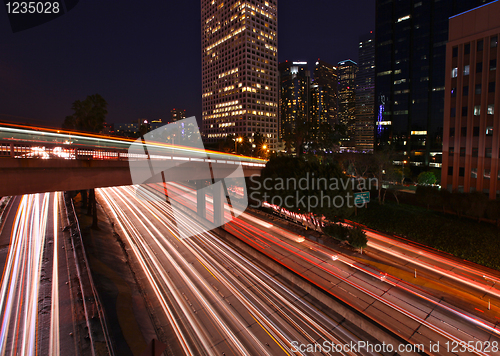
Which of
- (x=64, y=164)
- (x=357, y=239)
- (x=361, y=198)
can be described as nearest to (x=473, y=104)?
(x=361, y=198)

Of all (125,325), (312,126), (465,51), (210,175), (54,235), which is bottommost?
(125,325)

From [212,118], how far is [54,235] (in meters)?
107

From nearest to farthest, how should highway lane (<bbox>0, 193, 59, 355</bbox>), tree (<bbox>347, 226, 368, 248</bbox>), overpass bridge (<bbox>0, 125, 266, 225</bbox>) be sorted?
highway lane (<bbox>0, 193, 59, 355</bbox>) < overpass bridge (<bbox>0, 125, 266, 225</bbox>) < tree (<bbox>347, 226, 368, 248</bbox>)

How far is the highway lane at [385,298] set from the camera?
10.8 metres

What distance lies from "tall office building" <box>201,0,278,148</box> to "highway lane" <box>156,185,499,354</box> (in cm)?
9285

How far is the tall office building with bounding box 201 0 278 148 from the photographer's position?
105875 mm

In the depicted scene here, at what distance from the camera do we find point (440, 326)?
36.5 ft

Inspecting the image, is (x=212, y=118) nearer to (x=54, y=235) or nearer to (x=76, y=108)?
(x=76, y=108)

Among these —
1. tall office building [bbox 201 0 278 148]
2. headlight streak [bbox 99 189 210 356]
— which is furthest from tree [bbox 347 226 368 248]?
tall office building [bbox 201 0 278 148]

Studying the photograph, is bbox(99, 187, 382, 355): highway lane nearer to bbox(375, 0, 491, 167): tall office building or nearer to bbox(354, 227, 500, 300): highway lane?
bbox(354, 227, 500, 300): highway lane

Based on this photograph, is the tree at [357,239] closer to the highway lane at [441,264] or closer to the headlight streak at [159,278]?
the highway lane at [441,264]

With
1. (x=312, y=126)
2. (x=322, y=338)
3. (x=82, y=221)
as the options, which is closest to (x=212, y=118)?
(x=312, y=126)

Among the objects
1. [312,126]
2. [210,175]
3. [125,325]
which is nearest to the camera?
[125,325]

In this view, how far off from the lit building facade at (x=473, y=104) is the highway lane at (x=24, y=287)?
4316 centimetres
